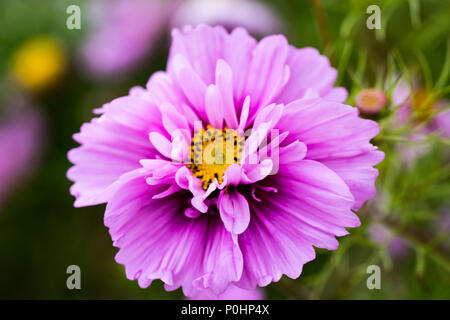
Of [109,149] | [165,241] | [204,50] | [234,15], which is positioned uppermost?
[234,15]

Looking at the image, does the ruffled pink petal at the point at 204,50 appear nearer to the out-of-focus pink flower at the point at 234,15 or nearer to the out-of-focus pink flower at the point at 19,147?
the out-of-focus pink flower at the point at 234,15

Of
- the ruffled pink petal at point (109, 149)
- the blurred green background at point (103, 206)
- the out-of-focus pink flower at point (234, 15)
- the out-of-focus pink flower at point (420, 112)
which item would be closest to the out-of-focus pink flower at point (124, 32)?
the blurred green background at point (103, 206)

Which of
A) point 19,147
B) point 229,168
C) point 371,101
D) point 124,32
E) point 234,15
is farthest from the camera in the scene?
point 19,147

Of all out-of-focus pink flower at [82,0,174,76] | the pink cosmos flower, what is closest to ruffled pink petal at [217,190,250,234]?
the pink cosmos flower

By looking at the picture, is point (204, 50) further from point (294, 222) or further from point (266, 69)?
point (294, 222)

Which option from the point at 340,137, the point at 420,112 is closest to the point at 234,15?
the point at 420,112

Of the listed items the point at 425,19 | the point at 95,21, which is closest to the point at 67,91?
the point at 95,21
